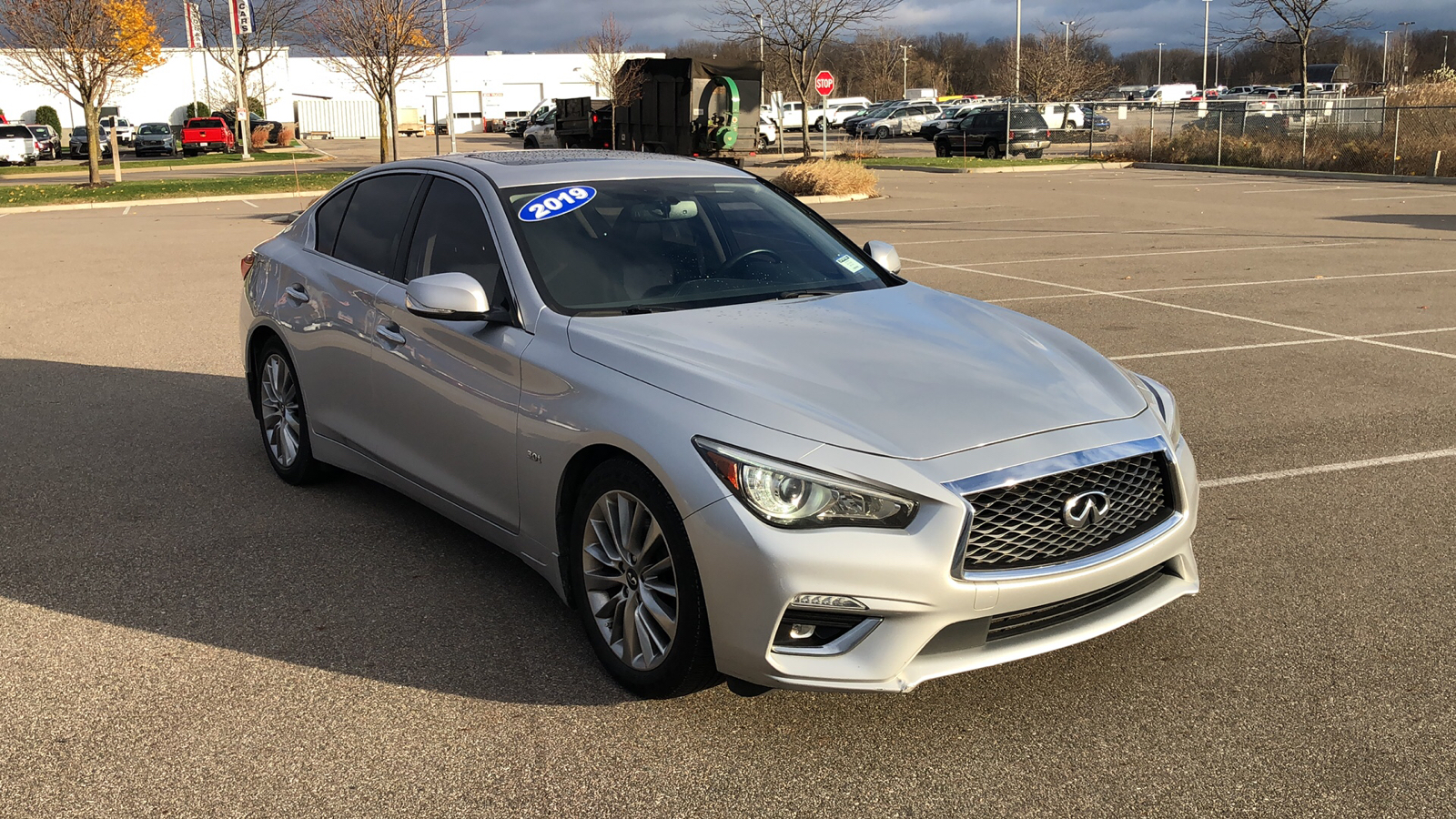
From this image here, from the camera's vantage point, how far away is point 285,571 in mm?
5043

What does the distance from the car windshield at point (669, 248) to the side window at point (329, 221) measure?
1394 mm

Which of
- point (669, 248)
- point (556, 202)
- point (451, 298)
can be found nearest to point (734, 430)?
point (451, 298)

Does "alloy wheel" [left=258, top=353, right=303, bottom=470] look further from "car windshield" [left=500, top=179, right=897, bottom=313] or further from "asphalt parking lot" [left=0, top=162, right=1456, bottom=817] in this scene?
"car windshield" [left=500, top=179, right=897, bottom=313]

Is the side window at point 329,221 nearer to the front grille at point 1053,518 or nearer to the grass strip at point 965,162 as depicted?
the front grille at point 1053,518

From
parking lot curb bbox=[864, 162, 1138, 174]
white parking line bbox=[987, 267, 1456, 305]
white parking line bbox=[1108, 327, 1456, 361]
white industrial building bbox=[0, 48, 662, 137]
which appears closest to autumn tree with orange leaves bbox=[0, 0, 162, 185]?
parking lot curb bbox=[864, 162, 1138, 174]

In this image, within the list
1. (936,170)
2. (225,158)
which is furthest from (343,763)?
(225,158)

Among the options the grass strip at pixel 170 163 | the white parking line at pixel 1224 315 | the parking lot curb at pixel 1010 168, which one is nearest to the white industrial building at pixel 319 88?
the grass strip at pixel 170 163

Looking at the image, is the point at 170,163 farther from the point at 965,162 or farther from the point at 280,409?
the point at 280,409

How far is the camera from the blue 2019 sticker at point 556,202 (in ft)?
15.7

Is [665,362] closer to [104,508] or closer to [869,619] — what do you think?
[869,619]

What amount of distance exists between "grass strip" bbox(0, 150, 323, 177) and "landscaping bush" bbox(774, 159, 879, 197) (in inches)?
955

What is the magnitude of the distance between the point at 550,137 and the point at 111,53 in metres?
19.2

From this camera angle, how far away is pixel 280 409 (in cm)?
623

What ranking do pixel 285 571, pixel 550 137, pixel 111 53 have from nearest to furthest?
pixel 285 571 → pixel 111 53 → pixel 550 137
